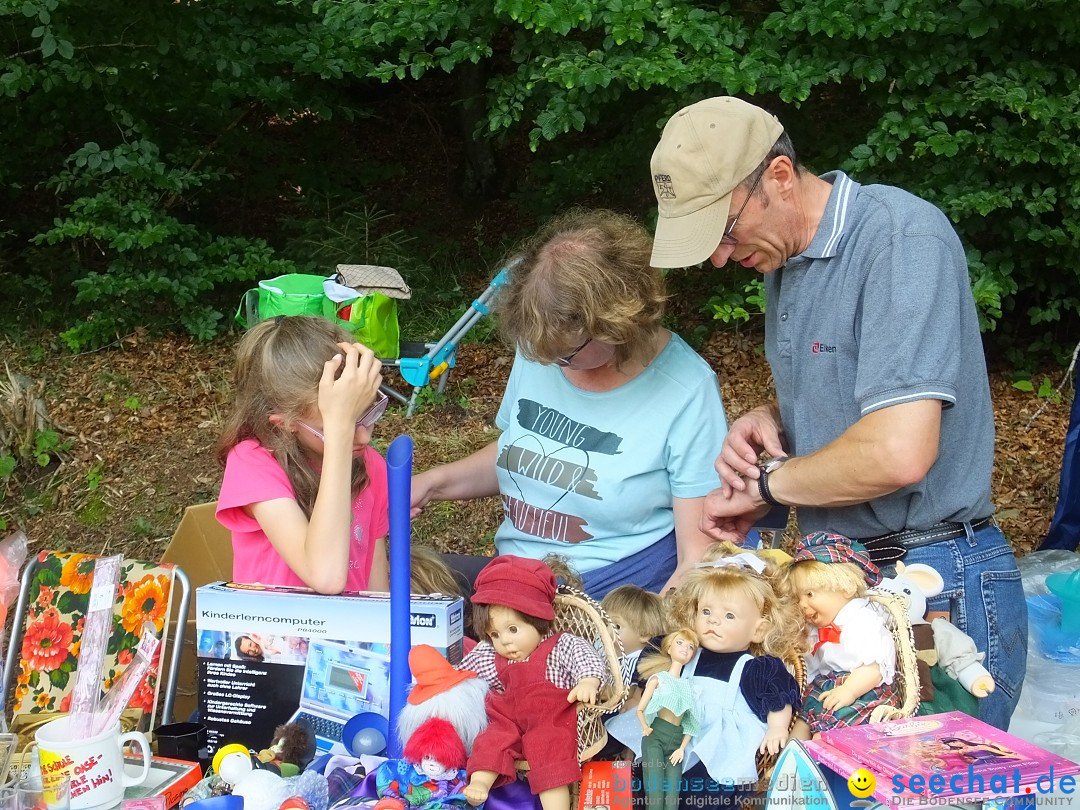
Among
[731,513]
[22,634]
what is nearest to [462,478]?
[731,513]

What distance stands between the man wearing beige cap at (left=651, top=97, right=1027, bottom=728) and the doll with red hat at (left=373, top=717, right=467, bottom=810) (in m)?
0.87

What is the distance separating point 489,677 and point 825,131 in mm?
4673

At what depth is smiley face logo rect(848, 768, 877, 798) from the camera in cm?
142

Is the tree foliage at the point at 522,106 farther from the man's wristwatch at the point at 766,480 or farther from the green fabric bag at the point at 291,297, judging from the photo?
the man's wristwatch at the point at 766,480

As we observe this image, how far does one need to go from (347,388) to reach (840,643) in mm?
1119

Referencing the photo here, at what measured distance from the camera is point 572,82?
4.87 m

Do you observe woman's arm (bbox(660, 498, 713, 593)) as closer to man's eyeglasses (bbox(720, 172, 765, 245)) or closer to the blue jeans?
the blue jeans

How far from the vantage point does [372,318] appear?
554 centimetres

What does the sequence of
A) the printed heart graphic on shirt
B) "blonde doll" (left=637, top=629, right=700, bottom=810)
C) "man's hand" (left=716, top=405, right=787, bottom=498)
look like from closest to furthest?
"blonde doll" (left=637, top=629, right=700, bottom=810), "man's hand" (left=716, top=405, right=787, bottom=498), the printed heart graphic on shirt

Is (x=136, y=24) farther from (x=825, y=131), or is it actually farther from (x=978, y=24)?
(x=978, y=24)

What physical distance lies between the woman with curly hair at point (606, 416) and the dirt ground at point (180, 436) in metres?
2.67

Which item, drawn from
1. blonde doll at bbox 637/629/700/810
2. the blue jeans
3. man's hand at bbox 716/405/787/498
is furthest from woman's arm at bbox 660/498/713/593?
blonde doll at bbox 637/629/700/810

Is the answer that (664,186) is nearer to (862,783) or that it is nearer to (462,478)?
(462,478)

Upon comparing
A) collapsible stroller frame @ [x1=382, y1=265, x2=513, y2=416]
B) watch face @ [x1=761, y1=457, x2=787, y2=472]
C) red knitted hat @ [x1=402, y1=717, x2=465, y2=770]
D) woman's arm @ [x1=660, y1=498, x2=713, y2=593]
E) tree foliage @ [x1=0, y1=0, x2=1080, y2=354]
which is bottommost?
red knitted hat @ [x1=402, y1=717, x2=465, y2=770]
